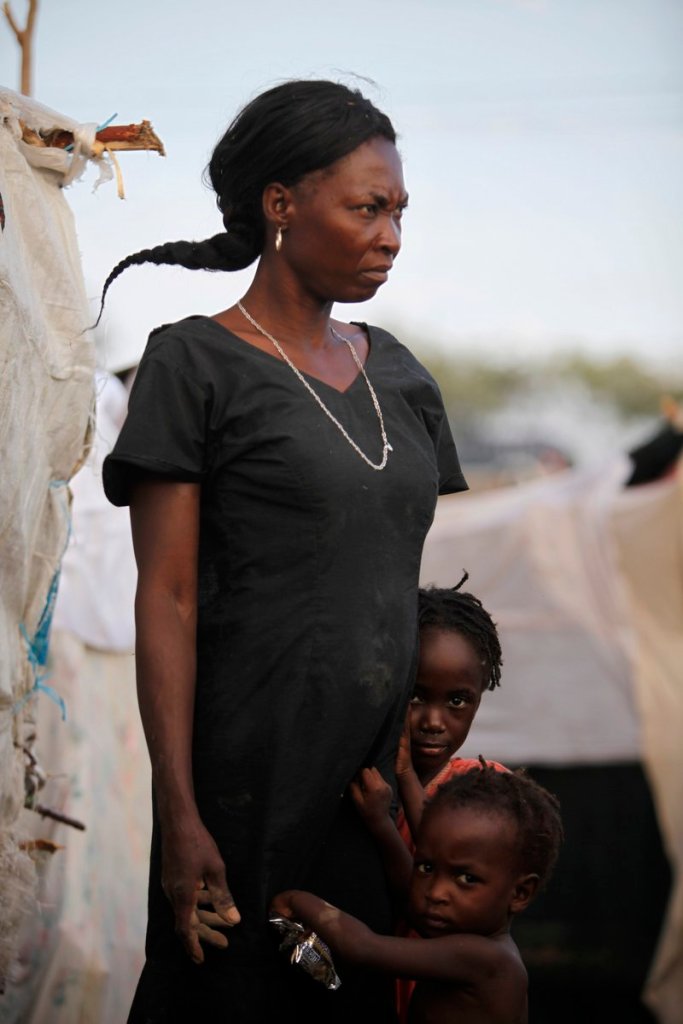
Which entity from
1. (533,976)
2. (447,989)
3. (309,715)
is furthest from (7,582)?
(533,976)

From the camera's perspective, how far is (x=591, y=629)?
6.86 meters

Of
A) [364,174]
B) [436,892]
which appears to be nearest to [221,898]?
[436,892]

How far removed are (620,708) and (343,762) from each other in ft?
16.8

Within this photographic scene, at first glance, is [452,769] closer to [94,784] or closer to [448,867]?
[448,867]

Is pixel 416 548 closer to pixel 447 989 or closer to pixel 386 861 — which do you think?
pixel 386 861

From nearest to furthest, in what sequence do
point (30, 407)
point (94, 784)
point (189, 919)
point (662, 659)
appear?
point (189, 919) → point (30, 407) → point (94, 784) → point (662, 659)

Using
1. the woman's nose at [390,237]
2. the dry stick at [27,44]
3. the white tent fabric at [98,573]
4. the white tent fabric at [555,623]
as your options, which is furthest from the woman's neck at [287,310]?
the white tent fabric at [555,623]

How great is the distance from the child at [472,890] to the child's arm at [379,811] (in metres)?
0.01

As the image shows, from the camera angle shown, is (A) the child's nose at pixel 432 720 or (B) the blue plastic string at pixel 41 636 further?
(B) the blue plastic string at pixel 41 636

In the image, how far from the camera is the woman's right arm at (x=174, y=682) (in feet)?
5.85

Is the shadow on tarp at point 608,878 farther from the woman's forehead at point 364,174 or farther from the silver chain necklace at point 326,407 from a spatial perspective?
the woman's forehead at point 364,174

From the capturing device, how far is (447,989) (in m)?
A: 2.02

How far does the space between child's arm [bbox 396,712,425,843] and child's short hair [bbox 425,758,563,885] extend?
0.07ft

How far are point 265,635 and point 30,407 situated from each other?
697 millimetres
